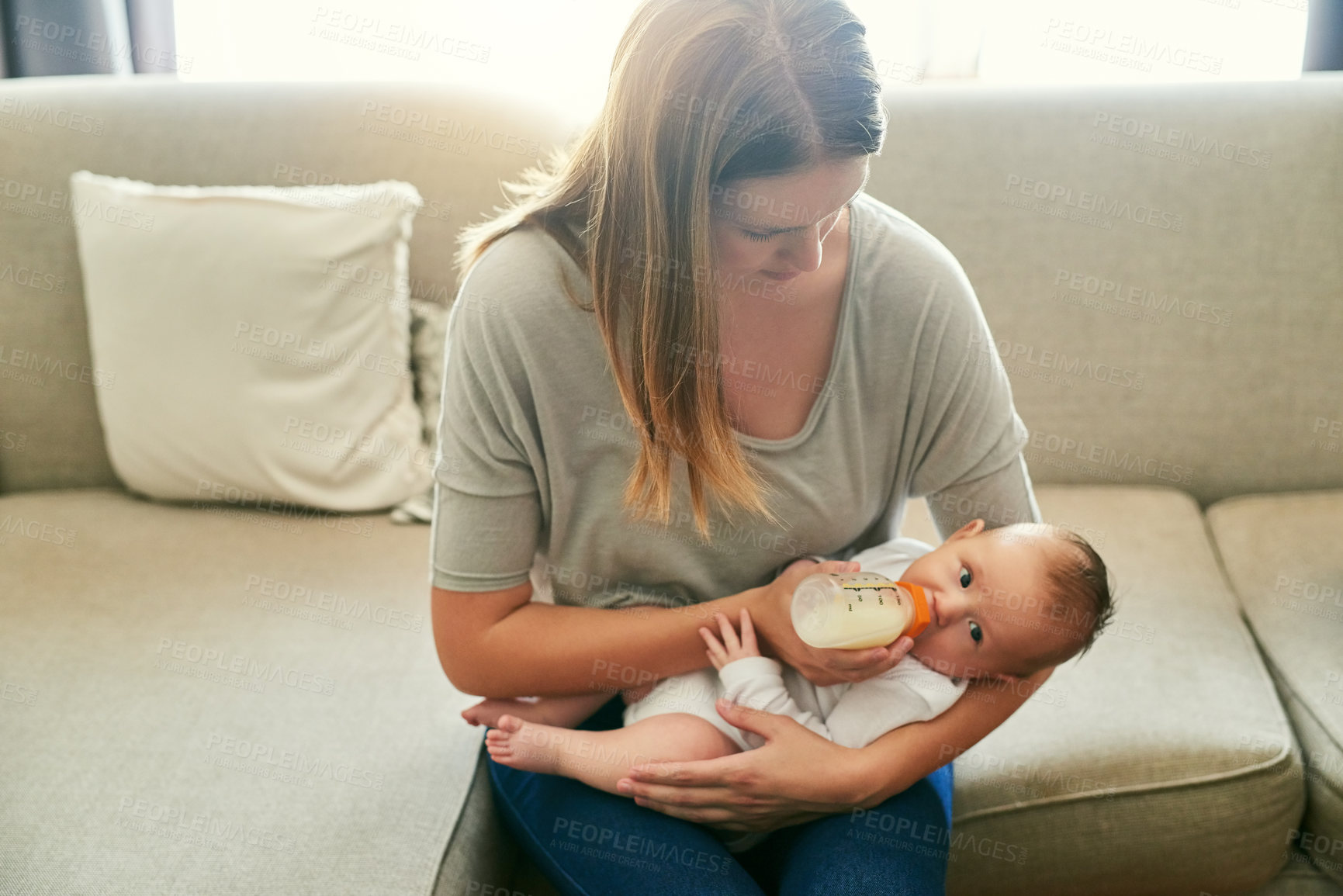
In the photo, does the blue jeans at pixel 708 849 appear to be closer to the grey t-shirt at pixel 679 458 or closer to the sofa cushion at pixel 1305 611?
the grey t-shirt at pixel 679 458

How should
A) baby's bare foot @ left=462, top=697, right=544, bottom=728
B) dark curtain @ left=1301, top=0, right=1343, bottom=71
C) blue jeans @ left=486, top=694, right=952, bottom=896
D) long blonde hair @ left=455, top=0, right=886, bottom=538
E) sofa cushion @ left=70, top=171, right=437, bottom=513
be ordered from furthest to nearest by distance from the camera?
dark curtain @ left=1301, top=0, right=1343, bottom=71 < sofa cushion @ left=70, top=171, right=437, bottom=513 < baby's bare foot @ left=462, top=697, right=544, bottom=728 < blue jeans @ left=486, top=694, right=952, bottom=896 < long blonde hair @ left=455, top=0, right=886, bottom=538

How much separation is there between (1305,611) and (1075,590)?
634 millimetres

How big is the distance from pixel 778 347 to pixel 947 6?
1.45m

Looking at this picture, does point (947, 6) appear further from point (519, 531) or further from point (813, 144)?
point (519, 531)

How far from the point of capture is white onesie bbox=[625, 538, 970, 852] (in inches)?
39.0

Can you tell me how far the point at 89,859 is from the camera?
0.96m

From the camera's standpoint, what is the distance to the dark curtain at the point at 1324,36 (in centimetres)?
181

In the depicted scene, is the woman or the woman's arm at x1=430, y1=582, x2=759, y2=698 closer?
the woman

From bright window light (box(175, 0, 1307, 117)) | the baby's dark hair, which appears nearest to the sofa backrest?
bright window light (box(175, 0, 1307, 117))

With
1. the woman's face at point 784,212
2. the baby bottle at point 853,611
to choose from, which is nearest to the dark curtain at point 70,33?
the woman's face at point 784,212

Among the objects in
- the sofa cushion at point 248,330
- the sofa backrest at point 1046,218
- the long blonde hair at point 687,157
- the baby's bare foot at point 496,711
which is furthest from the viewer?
the sofa backrest at point 1046,218

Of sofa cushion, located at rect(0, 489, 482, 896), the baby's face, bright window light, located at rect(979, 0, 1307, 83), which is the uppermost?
bright window light, located at rect(979, 0, 1307, 83)

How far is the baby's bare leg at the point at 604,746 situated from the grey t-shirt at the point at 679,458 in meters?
0.15

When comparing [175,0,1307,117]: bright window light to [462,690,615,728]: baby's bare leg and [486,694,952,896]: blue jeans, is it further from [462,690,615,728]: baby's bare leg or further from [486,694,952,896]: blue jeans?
[486,694,952,896]: blue jeans
